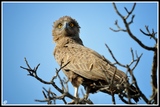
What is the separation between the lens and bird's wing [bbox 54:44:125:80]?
835 cm

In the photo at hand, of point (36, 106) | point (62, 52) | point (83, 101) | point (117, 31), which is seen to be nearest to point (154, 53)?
point (117, 31)

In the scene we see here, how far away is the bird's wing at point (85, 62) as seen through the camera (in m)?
8.35

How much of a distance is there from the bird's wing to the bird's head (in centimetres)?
100

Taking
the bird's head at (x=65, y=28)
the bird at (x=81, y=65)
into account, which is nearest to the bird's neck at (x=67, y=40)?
the bird at (x=81, y=65)

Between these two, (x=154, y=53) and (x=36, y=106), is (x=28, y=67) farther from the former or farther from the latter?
(x=154, y=53)

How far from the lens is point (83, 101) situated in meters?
6.65

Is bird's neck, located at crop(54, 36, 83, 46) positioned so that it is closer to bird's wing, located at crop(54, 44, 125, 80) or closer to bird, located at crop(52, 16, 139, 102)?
bird, located at crop(52, 16, 139, 102)

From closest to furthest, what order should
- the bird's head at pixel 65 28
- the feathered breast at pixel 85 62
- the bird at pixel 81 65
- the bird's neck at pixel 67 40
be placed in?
the bird at pixel 81 65
the feathered breast at pixel 85 62
the bird's neck at pixel 67 40
the bird's head at pixel 65 28

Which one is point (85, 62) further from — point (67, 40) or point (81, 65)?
point (67, 40)

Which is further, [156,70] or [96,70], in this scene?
[96,70]

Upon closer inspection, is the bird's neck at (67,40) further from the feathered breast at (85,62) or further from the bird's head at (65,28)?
the feathered breast at (85,62)

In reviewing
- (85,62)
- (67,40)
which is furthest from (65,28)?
(85,62)

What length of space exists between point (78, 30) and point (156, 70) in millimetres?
6032

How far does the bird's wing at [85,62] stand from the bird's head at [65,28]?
1002 mm
